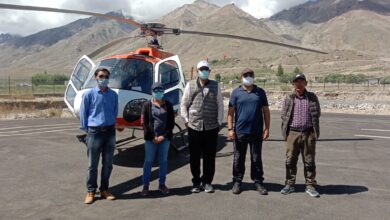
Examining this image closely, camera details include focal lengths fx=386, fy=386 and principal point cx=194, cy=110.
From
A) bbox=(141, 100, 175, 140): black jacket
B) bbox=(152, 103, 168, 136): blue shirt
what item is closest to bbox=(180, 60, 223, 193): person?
bbox=(141, 100, 175, 140): black jacket

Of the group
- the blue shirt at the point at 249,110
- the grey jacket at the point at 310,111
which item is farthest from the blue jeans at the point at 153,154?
the grey jacket at the point at 310,111

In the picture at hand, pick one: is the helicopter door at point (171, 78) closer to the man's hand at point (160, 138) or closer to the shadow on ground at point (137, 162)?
the shadow on ground at point (137, 162)

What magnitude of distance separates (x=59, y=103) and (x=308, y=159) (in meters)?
26.3

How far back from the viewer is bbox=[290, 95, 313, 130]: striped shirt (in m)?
6.17

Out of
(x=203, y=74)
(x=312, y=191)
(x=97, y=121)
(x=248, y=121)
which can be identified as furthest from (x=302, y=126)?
(x=97, y=121)

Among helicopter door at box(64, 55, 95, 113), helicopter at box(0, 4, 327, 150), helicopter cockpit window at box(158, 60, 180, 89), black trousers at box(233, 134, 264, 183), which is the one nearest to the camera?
black trousers at box(233, 134, 264, 183)

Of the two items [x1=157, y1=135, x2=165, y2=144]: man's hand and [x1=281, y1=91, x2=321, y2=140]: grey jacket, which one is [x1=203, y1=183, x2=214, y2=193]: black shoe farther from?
[x1=281, y1=91, x2=321, y2=140]: grey jacket

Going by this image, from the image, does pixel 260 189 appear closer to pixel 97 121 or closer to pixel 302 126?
pixel 302 126

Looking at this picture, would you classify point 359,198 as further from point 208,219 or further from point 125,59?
point 125,59

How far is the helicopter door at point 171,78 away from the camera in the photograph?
9.21 metres

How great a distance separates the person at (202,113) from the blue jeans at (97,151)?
128cm

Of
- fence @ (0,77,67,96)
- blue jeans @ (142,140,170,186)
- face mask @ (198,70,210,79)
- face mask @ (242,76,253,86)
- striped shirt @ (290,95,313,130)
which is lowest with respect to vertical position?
blue jeans @ (142,140,170,186)

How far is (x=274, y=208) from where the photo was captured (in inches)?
225

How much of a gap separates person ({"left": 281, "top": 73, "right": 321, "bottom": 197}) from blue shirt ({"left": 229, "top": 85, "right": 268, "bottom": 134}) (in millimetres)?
446
